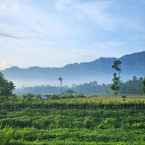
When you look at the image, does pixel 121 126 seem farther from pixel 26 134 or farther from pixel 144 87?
pixel 144 87

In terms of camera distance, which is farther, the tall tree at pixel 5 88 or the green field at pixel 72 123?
the tall tree at pixel 5 88

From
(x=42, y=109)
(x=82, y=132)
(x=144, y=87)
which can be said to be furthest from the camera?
(x=144, y=87)

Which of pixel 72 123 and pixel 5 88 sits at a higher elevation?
pixel 5 88

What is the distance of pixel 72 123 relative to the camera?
7494 centimetres

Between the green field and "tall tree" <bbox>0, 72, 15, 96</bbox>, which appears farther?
"tall tree" <bbox>0, 72, 15, 96</bbox>

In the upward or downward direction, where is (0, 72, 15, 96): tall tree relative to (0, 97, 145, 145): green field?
upward

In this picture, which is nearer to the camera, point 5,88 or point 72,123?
point 72,123

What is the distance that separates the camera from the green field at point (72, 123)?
54344mm

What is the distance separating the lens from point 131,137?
5647cm

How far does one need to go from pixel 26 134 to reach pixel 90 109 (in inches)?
1317

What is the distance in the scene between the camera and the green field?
5434 centimetres

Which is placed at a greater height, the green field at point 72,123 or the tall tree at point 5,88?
the tall tree at point 5,88

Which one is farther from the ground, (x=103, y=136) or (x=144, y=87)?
(x=144, y=87)

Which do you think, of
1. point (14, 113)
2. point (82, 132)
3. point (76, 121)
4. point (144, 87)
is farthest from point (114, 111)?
point (144, 87)
